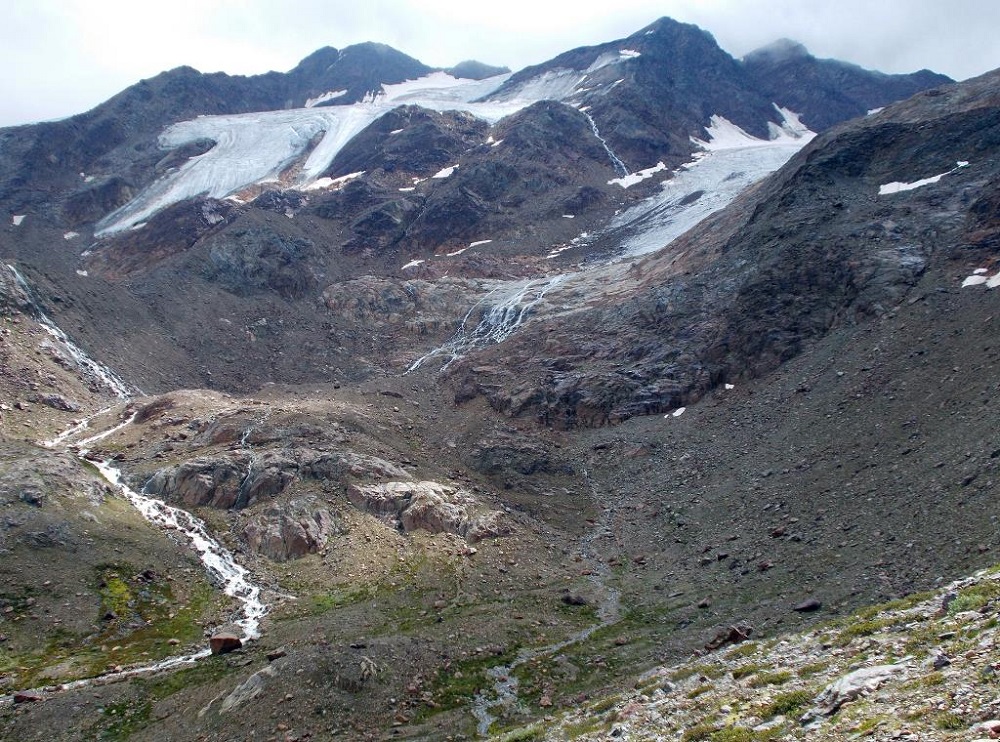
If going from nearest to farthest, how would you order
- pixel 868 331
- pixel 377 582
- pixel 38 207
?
pixel 377 582
pixel 868 331
pixel 38 207

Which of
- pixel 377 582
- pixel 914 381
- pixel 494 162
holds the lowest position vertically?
pixel 377 582

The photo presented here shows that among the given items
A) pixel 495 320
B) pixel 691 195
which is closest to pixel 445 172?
pixel 691 195

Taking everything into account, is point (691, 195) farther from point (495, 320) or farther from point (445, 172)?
point (495, 320)

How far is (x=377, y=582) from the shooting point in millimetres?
33375

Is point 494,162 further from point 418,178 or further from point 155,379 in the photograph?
point 155,379

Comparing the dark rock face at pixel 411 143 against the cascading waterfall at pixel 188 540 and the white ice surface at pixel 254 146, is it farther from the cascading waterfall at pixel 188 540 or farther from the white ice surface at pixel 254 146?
the cascading waterfall at pixel 188 540

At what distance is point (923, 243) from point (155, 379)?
2170 inches

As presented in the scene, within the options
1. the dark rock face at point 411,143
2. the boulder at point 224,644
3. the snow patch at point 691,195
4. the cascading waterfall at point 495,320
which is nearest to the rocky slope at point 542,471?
the cascading waterfall at point 495,320

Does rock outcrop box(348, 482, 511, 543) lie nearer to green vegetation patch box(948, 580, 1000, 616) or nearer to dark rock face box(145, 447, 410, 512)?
dark rock face box(145, 447, 410, 512)

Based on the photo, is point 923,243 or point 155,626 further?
point 923,243

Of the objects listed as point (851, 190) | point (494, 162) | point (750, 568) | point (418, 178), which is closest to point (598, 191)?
point (494, 162)

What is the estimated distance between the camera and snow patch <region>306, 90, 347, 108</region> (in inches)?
7446

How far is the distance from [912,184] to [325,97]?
16320 cm

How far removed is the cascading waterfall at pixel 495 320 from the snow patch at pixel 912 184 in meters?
29.2
